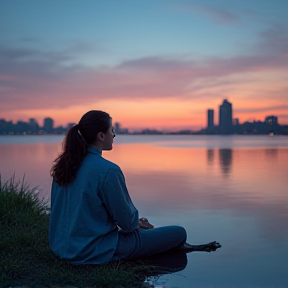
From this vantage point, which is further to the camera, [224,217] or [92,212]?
[224,217]

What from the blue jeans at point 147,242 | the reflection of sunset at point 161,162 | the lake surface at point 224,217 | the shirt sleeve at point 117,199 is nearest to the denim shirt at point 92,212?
the shirt sleeve at point 117,199

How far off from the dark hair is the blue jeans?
2.52 ft

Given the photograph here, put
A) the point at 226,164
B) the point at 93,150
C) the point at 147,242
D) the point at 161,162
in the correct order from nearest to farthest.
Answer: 1. the point at 93,150
2. the point at 147,242
3. the point at 226,164
4. the point at 161,162

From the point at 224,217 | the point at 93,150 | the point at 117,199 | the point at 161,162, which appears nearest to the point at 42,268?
the point at 117,199

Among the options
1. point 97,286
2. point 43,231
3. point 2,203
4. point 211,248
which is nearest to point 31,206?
point 2,203

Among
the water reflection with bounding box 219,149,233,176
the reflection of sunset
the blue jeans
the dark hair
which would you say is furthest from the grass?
the reflection of sunset

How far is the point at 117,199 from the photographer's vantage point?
3.82 m

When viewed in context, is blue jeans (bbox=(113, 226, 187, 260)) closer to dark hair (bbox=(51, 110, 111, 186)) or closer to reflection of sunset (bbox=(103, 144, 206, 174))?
dark hair (bbox=(51, 110, 111, 186))

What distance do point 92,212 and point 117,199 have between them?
265 mm

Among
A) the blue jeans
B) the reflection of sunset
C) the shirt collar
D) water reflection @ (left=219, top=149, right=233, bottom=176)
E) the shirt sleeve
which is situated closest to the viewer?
the shirt sleeve

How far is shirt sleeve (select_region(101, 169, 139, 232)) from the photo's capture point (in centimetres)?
381

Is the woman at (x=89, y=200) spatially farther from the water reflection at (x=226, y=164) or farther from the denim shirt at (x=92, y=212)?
the water reflection at (x=226, y=164)

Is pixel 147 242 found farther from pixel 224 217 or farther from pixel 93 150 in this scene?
pixel 224 217

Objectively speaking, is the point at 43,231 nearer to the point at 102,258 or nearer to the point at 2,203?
the point at 2,203
